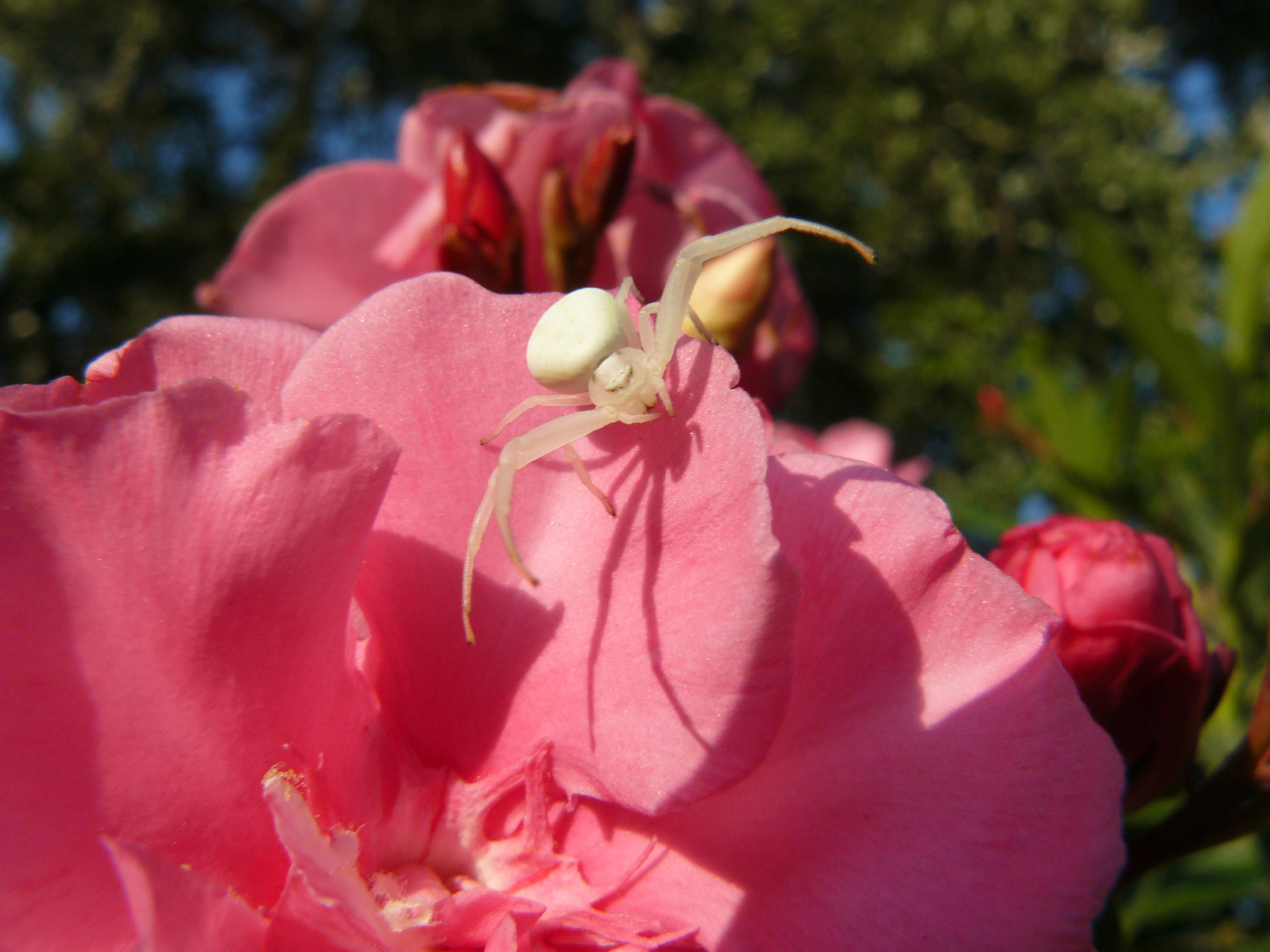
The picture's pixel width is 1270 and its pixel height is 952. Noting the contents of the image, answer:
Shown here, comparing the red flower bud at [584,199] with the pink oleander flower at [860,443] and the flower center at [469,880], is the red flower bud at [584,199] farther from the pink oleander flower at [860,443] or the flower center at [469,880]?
the flower center at [469,880]

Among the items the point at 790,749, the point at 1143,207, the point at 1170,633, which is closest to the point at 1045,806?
the point at 790,749

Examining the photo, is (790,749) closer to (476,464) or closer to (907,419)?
(476,464)

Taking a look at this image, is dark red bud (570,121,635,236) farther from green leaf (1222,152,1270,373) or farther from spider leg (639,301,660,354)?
green leaf (1222,152,1270,373)

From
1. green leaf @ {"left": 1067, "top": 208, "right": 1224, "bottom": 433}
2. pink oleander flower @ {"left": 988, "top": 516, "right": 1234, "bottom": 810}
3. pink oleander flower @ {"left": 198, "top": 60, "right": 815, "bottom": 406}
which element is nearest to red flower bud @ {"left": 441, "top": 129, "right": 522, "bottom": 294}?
pink oleander flower @ {"left": 198, "top": 60, "right": 815, "bottom": 406}

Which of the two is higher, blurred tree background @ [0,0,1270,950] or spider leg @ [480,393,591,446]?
spider leg @ [480,393,591,446]

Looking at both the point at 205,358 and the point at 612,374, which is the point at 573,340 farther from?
the point at 205,358

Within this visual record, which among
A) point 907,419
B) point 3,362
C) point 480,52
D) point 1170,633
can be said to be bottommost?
point 907,419

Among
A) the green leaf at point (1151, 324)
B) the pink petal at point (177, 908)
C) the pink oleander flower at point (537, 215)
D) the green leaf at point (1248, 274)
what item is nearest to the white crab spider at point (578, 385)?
the pink petal at point (177, 908)
